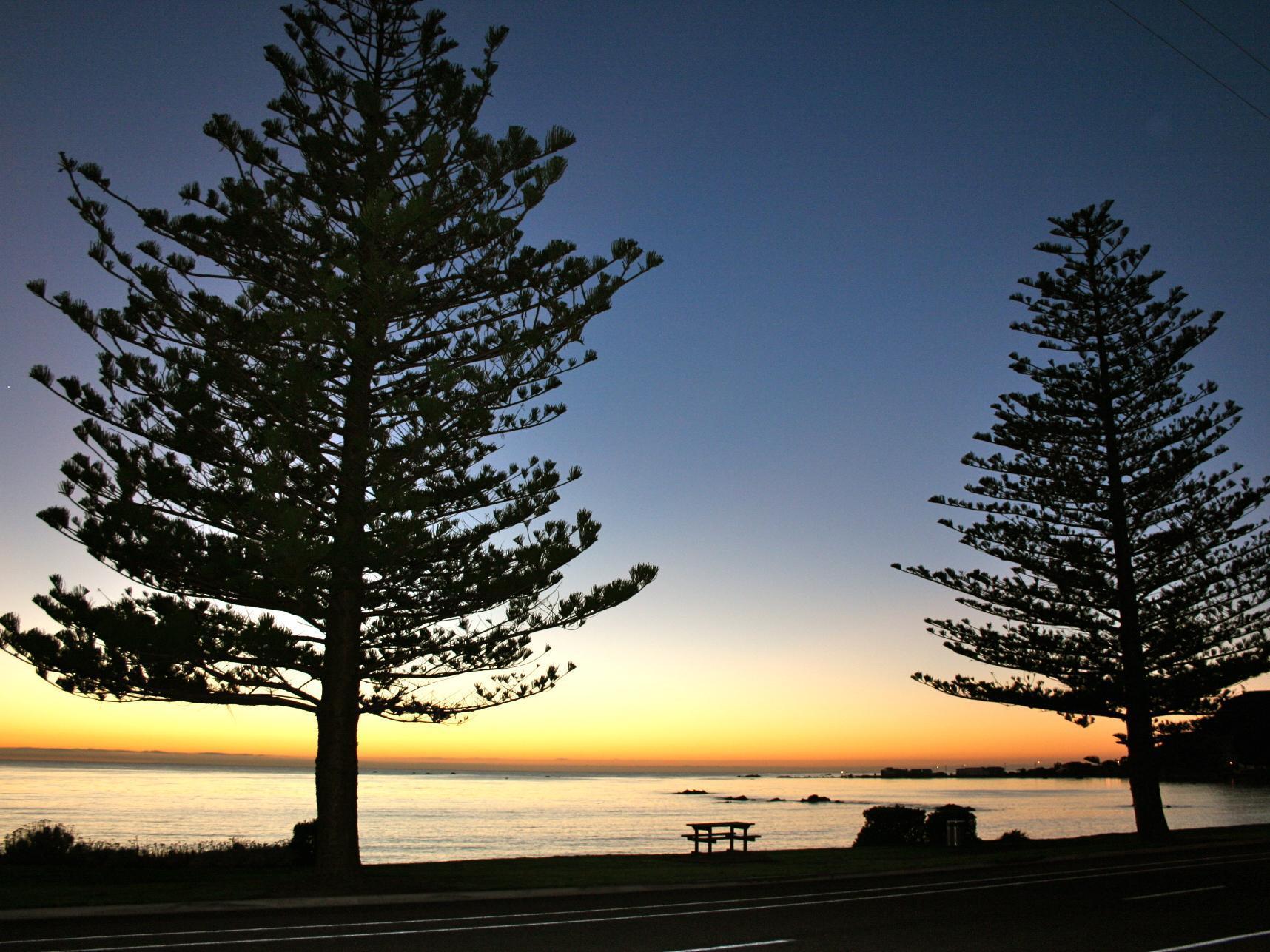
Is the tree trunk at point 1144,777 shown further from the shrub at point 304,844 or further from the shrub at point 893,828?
the shrub at point 304,844

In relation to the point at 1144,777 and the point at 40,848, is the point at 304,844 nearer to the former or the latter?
the point at 40,848

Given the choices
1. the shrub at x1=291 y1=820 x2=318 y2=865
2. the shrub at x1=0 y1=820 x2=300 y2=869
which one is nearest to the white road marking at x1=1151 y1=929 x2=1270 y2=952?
the shrub at x1=291 y1=820 x2=318 y2=865

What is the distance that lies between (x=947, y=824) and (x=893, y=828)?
7.72 feet

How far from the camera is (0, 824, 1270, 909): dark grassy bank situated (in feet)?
34.5

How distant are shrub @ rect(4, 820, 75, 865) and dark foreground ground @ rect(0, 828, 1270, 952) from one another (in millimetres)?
6202

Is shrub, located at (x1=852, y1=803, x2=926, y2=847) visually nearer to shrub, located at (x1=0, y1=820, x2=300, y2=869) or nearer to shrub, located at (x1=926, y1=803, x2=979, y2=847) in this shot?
shrub, located at (x1=926, y1=803, x2=979, y2=847)

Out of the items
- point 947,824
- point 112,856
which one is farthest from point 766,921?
point 947,824

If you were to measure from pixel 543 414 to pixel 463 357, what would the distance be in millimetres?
1585

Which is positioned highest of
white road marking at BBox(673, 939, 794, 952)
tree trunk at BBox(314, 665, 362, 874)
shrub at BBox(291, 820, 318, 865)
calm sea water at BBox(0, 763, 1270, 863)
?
tree trunk at BBox(314, 665, 362, 874)

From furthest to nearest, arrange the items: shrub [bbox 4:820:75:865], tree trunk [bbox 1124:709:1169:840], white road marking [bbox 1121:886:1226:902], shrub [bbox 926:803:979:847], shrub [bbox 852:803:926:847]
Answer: shrub [bbox 852:803:926:847] → tree trunk [bbox 1124:709:1169:840] → shrub [bbox 926:803:979:847] → shrub [bbox 4:820:75:865] → white road marking [bbox 1121:886:1226:902]

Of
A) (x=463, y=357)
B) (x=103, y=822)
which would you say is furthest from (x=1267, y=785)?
(x=463, y=357)

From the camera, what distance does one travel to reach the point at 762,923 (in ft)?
28.8

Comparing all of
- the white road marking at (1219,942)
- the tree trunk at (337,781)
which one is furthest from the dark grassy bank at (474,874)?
the white road marking at (1219,942)

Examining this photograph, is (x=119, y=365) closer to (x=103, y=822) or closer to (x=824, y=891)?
(x=824, y=891)
